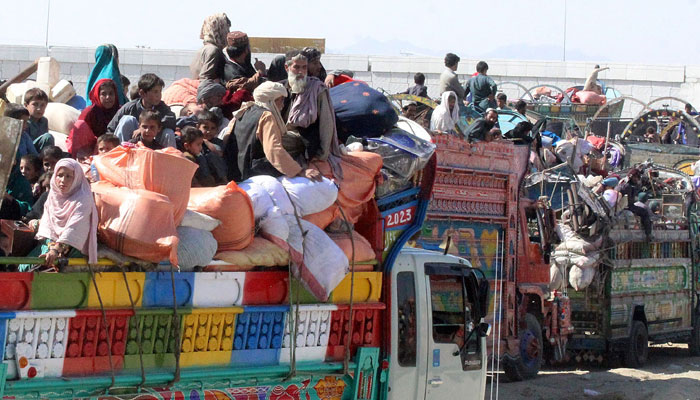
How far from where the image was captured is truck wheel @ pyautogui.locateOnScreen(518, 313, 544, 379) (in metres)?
13.7

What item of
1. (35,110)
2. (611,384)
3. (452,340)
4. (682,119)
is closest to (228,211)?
(452,340)

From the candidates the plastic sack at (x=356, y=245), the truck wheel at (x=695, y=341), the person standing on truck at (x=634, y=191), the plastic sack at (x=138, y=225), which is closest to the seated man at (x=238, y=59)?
the plastic sack at (x=356, y=245)

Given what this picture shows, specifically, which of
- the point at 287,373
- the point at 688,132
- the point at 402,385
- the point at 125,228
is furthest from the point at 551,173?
the point at 688,132

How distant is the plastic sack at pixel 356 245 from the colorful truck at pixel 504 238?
4321 mm

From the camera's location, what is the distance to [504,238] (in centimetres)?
1327

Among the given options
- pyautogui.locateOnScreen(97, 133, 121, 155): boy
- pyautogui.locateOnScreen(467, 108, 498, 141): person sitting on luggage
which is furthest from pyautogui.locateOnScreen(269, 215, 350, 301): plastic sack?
pyautogui.locateOnScreen(467, 108, 498, 141): person sitting on luggage

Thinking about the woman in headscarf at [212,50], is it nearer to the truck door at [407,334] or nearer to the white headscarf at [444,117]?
the truck door at [407,334]

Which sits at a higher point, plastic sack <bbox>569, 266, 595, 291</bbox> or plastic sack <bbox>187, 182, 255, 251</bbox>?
plastic sack <bbox>187, 182, 255, 251</bbox>

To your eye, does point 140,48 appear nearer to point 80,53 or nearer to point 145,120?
point 80,53

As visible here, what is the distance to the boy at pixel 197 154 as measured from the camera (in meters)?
7.19

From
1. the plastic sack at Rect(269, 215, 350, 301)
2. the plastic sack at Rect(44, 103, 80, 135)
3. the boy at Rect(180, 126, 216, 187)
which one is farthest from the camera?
the plastic sack at Rect(44, 103, 80, 135)

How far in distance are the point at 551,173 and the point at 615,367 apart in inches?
119

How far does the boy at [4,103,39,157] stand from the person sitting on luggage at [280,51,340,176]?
1808mm

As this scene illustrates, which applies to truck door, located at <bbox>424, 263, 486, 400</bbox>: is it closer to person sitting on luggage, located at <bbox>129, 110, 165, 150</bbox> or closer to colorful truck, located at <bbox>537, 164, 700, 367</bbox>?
person sitting on luggage, located at <bbox>129, 110, 165, 150</bbox>
